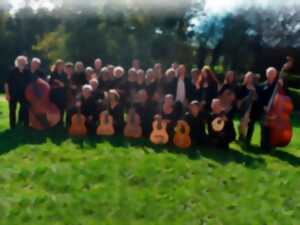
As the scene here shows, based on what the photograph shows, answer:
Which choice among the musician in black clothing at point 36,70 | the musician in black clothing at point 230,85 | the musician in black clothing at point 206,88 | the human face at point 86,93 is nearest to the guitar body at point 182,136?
the musician in black clothing at point 206,88

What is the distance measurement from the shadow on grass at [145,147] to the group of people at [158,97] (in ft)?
0.86

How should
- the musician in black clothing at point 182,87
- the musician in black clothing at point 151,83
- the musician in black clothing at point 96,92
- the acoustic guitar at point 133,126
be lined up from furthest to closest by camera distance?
the musician in black clothing at point 182,87
the musician in black clothing at point 151,83
the musician in black clothing at point 96,92
the acoustic guitar at point 133,126

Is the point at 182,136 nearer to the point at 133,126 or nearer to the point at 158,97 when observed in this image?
the point at 133,126

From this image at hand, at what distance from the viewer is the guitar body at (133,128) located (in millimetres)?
10500

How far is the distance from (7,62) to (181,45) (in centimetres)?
1079

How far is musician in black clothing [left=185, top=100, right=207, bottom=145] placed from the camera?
10.0 metres

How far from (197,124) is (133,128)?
45.7 inches

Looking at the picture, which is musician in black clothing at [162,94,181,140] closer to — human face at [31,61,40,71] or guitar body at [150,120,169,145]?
guitar body at [150,120,169,145]

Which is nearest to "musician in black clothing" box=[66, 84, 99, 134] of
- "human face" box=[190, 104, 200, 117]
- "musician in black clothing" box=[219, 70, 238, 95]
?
"human face" box=[190, 104, 200, 117]

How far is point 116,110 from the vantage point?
424 inches

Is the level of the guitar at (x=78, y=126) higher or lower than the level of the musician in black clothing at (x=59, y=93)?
lower

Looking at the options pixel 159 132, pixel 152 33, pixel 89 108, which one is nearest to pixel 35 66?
pixel 89 108

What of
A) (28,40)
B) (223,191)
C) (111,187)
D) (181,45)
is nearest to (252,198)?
(223,191)

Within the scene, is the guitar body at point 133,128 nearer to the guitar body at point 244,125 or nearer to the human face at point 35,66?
the guitar body at point 244,125
